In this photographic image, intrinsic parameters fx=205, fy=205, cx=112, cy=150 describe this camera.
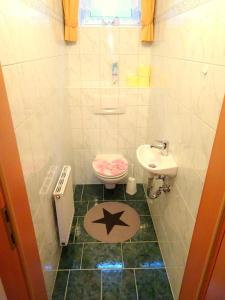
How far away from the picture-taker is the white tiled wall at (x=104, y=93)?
2.12 meters

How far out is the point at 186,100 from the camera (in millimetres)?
1249

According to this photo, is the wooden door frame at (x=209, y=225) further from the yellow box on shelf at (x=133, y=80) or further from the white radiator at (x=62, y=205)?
the yellow box on shelf at (x=133, y=80)

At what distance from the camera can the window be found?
2080mm

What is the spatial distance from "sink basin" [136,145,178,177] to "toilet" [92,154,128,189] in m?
0.46

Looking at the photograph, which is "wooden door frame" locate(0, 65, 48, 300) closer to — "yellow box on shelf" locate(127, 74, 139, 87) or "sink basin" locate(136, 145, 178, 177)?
"sink basin" locate(136, 145, 178, 177)

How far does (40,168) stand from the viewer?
1241mm

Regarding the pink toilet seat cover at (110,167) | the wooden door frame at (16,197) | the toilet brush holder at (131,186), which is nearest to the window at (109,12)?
the pink toilet seat cover at (110,167)

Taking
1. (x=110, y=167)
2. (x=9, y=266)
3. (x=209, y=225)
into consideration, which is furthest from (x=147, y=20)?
(x=9, y=266)

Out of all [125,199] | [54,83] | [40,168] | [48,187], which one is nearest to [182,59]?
[54,83]

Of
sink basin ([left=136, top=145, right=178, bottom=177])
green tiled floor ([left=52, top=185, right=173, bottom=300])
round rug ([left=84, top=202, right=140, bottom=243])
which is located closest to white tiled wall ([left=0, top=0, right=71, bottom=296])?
green tiled floor ([left=52, top=185, right=173, bottom=300])

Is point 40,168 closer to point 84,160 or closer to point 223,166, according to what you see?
point 223,166

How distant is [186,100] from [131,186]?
57.5 inches

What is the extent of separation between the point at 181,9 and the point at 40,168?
1311 mm

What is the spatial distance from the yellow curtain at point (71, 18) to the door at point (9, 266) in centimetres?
182
